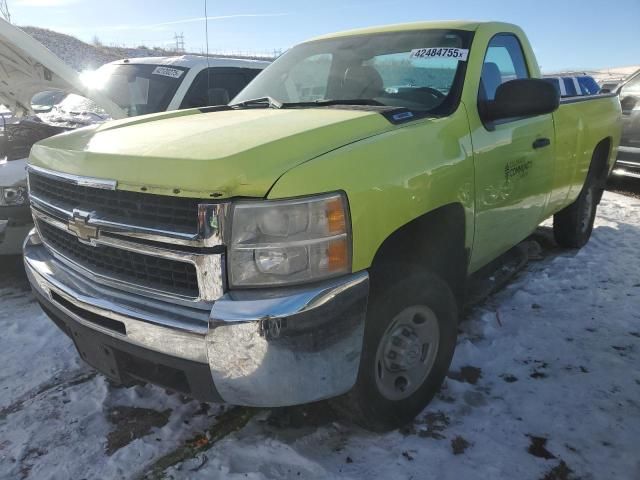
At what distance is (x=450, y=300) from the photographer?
98.7 inches

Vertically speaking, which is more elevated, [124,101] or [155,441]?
[124,101]

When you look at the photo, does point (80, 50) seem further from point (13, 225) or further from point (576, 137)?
point (576, 137)

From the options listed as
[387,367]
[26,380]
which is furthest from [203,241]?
[26,380]

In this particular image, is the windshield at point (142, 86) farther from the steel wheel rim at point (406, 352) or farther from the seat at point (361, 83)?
the steel wheel rim at point (406, 352)

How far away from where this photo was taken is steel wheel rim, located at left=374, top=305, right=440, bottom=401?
228 cm

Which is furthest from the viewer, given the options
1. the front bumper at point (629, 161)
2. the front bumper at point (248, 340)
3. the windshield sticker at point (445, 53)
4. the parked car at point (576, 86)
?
the front bumper at point (629, 161)

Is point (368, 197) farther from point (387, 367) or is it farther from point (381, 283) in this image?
point (387, 367)

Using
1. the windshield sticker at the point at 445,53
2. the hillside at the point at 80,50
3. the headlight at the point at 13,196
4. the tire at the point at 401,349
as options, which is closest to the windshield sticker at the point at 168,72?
the headlight at the point at 13,196

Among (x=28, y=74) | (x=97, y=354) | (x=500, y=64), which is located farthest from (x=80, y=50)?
(x=97, y=354)

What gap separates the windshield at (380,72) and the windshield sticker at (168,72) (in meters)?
2.80

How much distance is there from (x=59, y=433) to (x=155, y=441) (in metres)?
0.48

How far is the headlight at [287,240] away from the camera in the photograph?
1.78 m

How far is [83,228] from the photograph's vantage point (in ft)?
6.97

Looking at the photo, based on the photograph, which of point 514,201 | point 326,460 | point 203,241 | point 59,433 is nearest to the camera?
point 203,241
